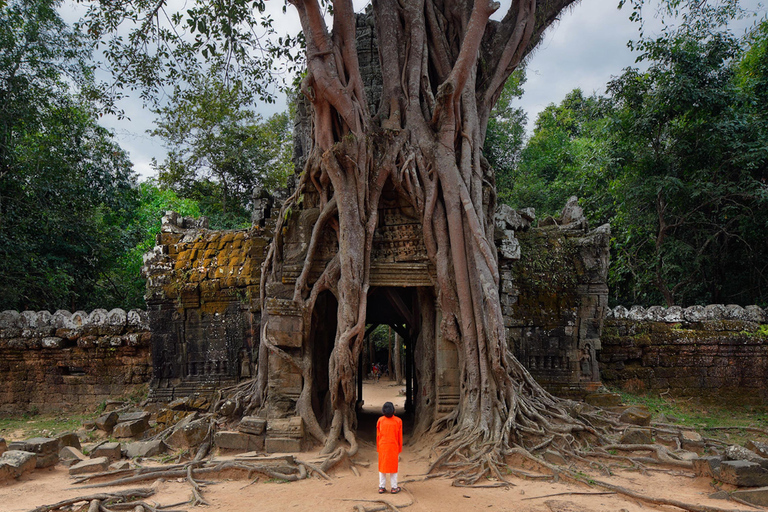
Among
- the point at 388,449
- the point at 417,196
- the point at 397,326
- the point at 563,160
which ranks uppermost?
the point at 563,160

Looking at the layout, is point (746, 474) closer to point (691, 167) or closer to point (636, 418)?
point (636, 418)

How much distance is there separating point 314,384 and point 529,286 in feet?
10.9

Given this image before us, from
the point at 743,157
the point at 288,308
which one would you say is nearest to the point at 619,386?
the point at 743,157

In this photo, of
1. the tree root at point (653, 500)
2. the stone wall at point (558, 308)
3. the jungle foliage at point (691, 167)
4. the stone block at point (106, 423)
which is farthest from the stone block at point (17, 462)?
the jungle foliage at point (691, 167)

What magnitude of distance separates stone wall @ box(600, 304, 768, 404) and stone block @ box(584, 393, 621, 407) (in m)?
1.06

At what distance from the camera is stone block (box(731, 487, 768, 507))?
12.7 ft

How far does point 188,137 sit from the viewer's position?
47.7ft

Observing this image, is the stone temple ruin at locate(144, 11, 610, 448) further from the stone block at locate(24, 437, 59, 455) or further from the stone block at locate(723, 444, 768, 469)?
the stone block at locate(723, 444, 768, 469)

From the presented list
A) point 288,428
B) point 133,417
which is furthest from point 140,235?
point 288,428

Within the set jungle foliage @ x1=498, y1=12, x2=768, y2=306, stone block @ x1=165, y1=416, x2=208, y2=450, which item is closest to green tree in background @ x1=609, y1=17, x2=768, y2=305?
jungle foliage @ x1=498, y1=12, x2=768, y2=306

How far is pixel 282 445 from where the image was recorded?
5.48m

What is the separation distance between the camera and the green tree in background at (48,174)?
368 inches

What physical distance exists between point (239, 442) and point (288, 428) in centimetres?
55

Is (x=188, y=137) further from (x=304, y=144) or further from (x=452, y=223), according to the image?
(x=452, y=223)
